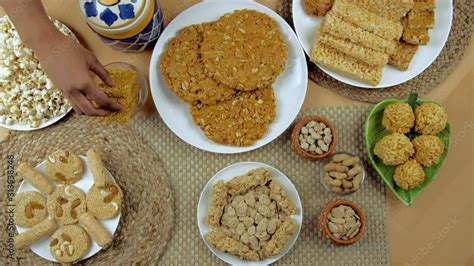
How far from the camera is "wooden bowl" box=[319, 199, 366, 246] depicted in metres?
1.18

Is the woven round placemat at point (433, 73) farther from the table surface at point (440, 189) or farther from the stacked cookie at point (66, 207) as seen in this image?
the stacked cookie at point (66, 207)

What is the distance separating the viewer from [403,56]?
4.08 feet

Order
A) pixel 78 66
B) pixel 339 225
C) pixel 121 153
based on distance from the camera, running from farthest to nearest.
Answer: pixel 121 153, pixel 339 225, pixel 78 66

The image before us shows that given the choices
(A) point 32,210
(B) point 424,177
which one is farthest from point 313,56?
(A) point 32,210

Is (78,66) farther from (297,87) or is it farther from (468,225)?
(468,225)

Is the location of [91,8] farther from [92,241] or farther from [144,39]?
[92,241]

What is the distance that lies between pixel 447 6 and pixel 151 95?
0.75 metres

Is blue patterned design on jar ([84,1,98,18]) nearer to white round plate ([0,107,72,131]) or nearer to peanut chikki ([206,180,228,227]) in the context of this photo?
white round plate ([0,107,72,131])

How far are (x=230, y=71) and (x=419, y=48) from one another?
1.51 ft

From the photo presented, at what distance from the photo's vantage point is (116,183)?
49.2 inches

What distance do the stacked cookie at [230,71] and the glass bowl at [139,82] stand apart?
0.09 meters

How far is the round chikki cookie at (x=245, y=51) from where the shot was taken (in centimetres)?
120

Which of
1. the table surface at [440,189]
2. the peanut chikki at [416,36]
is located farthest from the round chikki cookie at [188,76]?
the peanut chikki at [416,36]

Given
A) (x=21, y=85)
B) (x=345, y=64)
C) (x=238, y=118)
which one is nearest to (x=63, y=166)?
(x=21, y=85)
